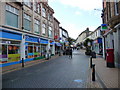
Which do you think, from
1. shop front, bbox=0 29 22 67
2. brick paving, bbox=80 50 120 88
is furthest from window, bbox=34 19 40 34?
brick paving, bbox=80 50 120 88

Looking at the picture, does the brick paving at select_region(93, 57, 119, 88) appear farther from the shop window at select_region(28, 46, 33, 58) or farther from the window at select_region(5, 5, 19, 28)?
the shop window at select_region(28, 46, 33, 58)

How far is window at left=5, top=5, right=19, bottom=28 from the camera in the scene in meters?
12.9

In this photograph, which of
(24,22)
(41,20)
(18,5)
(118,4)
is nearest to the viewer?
(118,4)

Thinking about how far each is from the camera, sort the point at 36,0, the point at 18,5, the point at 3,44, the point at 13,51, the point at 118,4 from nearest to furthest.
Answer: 1. the point at 118,4
2. the point at 3,44
3. the point at 13,51
4. the point at 18,5
5. the point at 36,0

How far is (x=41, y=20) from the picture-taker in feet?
72.3

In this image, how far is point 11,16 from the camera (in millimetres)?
13586

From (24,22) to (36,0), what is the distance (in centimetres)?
640

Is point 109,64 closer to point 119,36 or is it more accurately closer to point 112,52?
point 112,52

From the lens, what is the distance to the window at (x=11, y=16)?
12.9m

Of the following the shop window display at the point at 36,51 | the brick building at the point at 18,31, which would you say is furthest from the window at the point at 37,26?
the shop window display at the point at 36,51

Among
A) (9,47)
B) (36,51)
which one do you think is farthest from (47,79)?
(36,51)

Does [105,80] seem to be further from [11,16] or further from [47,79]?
[11,16]

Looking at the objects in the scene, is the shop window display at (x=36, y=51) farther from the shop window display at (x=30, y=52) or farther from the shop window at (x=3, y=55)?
the shop window at (x=3, y=55)

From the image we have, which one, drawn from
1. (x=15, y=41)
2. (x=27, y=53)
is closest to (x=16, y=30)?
(x=15, y=41)
